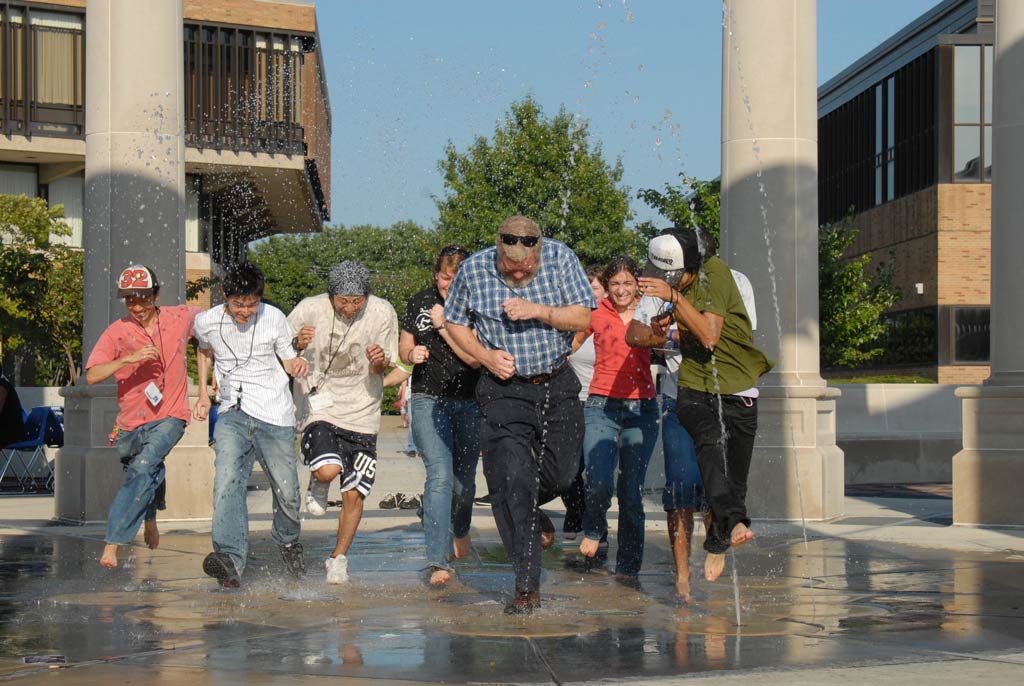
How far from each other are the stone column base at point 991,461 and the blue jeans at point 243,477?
6.26m

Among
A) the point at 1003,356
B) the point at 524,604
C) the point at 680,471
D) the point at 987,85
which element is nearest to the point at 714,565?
the point at 680,471

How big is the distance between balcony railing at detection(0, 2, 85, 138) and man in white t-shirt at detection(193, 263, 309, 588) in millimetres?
29754

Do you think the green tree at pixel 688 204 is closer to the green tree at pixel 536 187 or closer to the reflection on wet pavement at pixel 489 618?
the green tree at pixel 536 187

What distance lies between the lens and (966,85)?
46406 mm

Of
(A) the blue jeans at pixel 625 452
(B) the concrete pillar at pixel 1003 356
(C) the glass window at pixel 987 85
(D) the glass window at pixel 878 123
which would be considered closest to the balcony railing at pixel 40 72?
(C) the glass window at pixel 987 85

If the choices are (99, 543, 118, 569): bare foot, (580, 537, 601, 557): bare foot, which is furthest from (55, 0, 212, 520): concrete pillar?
(580, 537, 601, 557): bare foot

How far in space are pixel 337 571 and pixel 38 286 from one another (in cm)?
1770

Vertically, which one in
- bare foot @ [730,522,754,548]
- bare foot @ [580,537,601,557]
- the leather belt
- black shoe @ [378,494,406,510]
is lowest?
black shoe @ [378,494,406,510]

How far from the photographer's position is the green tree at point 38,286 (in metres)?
24.7

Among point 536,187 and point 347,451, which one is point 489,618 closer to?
point 347,451

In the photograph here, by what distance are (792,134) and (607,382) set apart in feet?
16.5

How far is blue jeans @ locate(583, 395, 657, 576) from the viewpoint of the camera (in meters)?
9.17

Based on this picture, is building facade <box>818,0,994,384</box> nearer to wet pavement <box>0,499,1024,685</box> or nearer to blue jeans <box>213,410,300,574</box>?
wet pavement <box>0,499,1024,685</box>

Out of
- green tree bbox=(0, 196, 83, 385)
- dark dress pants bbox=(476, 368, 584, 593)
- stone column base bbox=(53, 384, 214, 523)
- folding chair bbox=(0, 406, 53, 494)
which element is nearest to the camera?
dark dress pants bbox=(476, 368, 584, 593)
